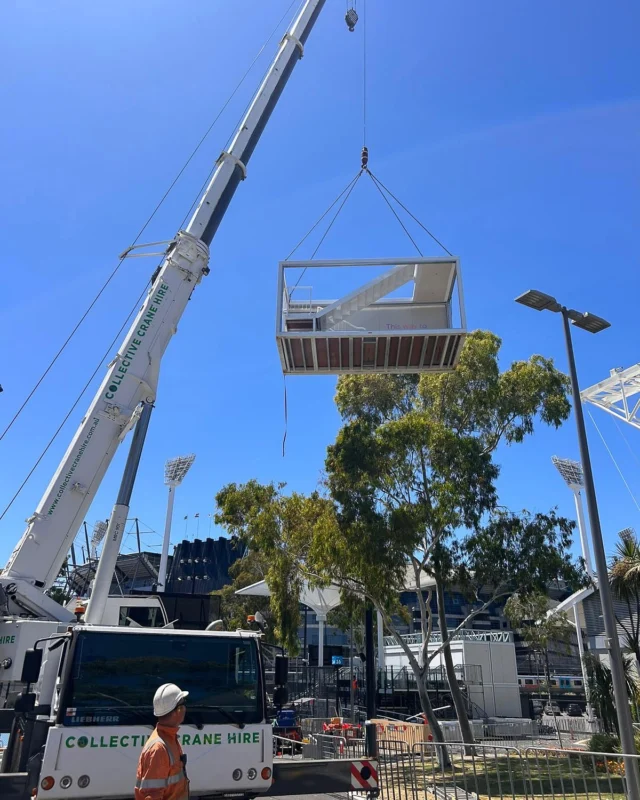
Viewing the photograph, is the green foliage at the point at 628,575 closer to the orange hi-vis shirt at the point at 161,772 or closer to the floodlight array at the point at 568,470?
the orange hi-vis shirt at the point at 161,772

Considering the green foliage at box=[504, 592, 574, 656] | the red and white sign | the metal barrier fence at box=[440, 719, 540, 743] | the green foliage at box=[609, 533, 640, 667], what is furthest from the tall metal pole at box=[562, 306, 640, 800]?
the metal barrier fence at box=[440, 719, 540, 743]

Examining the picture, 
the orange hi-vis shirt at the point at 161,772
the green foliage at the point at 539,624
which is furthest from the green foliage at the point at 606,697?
the orange hi-vis shirt at the point at 161,772

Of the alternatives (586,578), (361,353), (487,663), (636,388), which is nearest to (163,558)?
(487,663)

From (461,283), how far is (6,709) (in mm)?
9055

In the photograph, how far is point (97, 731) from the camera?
248 inches

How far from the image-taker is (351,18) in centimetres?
1925

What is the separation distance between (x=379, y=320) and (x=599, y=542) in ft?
16.8

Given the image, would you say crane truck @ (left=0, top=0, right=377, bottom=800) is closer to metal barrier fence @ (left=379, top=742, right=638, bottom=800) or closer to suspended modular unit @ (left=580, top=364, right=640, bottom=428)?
metal barrier fence @ (left=379, top=742, right=638, bottom=800)

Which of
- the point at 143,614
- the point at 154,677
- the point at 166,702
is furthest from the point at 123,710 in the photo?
the point at 143,614

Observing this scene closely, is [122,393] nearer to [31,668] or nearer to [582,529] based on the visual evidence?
[31,668]

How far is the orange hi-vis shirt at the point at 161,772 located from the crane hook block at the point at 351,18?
65.8 feet

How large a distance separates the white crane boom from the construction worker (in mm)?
6592

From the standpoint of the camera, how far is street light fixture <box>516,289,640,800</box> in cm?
896

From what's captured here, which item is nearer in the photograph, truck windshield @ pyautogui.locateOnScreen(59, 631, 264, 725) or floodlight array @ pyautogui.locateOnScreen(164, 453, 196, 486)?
truck windshield @ pyautogui.locateOnScreen(59, 631, 264, 725)
